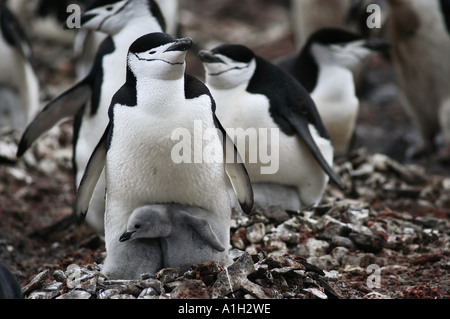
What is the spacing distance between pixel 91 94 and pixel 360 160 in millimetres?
2130

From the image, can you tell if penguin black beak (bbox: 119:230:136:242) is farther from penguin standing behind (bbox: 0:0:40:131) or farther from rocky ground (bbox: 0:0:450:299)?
penguin standing behind (bbox: 0:0:40:131)

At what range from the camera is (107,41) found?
4.46 meters

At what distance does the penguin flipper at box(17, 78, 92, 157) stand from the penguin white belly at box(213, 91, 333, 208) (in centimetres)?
77

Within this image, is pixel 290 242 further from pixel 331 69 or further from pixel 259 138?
pixel 331 69

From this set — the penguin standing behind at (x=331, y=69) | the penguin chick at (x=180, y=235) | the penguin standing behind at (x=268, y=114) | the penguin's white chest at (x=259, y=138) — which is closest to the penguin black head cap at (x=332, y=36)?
the penguin standing behind at (x=331, y=69)

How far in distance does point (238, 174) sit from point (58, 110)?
1521 mm

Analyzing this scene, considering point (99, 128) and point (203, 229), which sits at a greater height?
point (99, 128)

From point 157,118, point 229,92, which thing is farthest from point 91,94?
point 157,118

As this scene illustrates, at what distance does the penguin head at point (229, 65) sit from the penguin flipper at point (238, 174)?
88 cm

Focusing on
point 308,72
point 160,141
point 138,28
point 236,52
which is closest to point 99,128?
point 138,28

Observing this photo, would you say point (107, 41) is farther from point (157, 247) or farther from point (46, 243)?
point (157, 247)

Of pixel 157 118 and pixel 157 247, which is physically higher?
pixel 157 118

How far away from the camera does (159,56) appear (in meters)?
3.08

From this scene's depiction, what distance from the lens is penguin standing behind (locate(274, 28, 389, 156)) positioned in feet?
16.7
